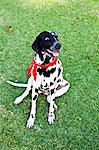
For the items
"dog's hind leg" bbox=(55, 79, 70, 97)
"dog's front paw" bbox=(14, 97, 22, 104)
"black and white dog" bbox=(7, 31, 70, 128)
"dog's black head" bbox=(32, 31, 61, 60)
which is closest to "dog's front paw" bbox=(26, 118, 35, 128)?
"black and white dog" bbox=(7, 31, 70, 128)

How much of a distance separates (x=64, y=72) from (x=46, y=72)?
1.14 meters

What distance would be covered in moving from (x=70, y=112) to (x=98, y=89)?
2.15 ft

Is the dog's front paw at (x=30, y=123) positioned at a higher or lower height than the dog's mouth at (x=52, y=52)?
lower

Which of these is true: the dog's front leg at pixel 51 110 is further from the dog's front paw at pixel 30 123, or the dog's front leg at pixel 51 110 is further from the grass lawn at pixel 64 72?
the dog's front paw at pixel 30 123

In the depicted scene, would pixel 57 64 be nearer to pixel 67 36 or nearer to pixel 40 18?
pixel 67 36

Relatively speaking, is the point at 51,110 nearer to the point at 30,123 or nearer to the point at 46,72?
the point at 30,123

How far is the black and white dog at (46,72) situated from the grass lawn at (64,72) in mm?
125

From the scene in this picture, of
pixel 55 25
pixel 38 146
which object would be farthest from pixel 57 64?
pixel 55 25

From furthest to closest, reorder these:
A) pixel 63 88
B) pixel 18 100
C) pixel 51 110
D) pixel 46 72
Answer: pixel 63 88
pixel 18 100
pixel 51 110
pixel 46 72

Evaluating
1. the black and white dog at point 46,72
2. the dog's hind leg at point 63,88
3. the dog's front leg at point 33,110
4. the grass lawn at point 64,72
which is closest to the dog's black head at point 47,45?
the black and white dog at point 46,72

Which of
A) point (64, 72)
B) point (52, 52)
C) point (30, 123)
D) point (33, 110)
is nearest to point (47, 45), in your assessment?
point (52, 52)

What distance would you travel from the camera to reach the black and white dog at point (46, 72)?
3.72 metres

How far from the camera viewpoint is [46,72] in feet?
12.7

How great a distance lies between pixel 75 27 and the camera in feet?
20.7
